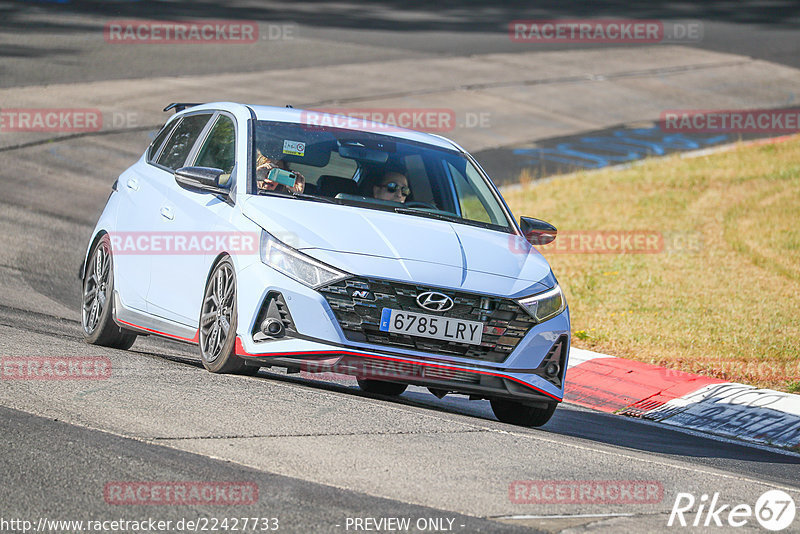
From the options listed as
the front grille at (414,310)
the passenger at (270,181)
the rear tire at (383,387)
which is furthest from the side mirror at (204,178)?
the rear tire at (383,387)

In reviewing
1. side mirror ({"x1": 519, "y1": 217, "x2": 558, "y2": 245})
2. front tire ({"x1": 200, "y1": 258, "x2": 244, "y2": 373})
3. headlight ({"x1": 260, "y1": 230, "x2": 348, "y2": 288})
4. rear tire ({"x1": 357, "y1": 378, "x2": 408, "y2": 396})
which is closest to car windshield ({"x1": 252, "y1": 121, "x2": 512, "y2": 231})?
side mirror ({"x1": 519, "y1": 217, "x2": 558, "y2": 245})

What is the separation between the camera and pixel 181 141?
892cm

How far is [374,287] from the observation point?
674 centimetres

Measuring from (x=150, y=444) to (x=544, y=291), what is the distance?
267cm

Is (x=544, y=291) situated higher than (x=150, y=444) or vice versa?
(x=544, y=291)

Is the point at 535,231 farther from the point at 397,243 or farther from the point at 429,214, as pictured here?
the point at 397,243

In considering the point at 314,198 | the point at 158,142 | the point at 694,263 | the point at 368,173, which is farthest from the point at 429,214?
the point at 694,263

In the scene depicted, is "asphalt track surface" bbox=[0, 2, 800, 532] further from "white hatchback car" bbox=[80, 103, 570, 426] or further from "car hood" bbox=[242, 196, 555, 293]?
"car hood" bbox=[242, 196, 555, 293]

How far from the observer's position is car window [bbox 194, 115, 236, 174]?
8039mm

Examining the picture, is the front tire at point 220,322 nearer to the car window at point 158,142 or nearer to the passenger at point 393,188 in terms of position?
the passenger at point 393,188

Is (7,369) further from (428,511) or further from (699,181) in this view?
(699,181)

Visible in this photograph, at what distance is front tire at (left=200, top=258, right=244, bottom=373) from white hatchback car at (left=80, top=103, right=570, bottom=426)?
12 millimetres

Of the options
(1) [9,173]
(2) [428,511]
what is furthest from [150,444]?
(1) [9,173]

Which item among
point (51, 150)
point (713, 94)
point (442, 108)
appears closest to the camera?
point (51, 150)
